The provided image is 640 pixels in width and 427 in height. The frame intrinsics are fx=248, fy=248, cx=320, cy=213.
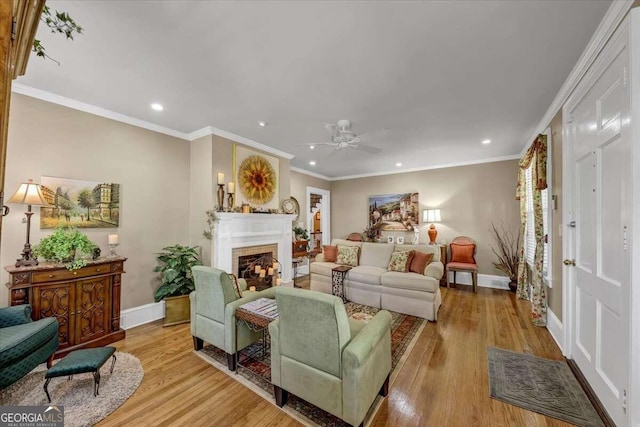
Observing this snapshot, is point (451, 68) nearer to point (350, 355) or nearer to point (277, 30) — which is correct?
Answer: point (277, 30)

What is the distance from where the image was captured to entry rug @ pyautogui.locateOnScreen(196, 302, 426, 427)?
1.84 metres

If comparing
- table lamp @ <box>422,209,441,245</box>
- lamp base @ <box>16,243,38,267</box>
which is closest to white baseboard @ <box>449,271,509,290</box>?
table lamp @ <box>422,209,441,245</box>

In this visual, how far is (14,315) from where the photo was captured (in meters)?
2.17

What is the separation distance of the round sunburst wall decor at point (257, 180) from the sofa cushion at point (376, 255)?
2.05 m

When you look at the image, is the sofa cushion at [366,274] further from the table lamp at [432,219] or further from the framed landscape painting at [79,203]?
the framed landscape painting at [79,203]

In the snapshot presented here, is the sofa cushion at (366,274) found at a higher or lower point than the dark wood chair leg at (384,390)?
higher

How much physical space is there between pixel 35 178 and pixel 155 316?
7.06 ft

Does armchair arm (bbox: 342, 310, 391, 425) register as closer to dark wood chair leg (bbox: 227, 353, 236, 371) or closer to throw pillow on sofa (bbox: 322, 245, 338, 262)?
dark wood chair leg (bbox: 227, 353, 236, 371)

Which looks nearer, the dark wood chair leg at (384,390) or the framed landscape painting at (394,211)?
the dark wood chair leg at (384,390)

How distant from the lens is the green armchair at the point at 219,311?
2.36 metres

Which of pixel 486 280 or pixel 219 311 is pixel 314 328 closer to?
pixel 219 311

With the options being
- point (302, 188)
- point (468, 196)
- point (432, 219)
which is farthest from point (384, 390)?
point (302, 188)
